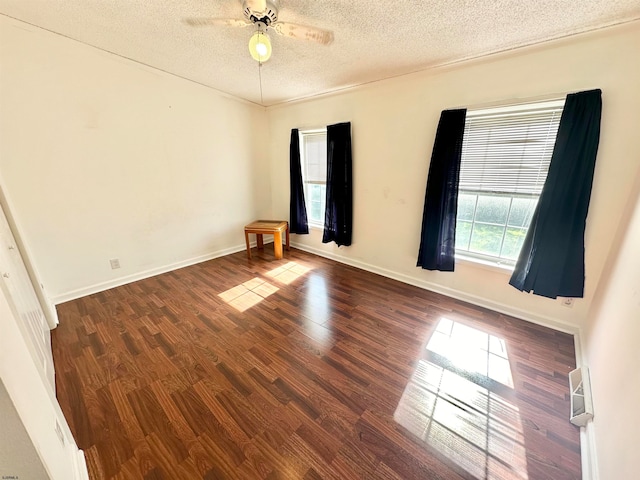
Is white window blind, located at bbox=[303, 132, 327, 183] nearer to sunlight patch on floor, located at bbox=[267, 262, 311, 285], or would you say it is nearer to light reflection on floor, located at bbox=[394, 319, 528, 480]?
sunlight patch on floor, located at bbox=[267, 262, 311, 285]

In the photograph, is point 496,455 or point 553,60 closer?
point 496,455

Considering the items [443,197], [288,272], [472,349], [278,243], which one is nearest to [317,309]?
[288,272]

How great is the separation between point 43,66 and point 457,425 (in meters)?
4.15

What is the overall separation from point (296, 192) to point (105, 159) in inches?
91.3

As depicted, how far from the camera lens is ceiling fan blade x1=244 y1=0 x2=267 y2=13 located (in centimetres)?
146

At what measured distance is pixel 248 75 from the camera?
8.95 ft

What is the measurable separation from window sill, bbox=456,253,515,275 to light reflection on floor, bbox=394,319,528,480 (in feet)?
2.32

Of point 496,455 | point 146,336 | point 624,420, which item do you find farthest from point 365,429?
point 146,336

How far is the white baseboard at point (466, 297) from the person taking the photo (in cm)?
212

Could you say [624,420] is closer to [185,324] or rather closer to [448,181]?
[448,181]

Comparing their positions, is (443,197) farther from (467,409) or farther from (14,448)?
(14,448)

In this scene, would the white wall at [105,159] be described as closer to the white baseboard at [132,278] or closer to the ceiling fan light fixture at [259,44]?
the white baseboard at [132,278]

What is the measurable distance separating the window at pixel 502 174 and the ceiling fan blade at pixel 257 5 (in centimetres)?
192

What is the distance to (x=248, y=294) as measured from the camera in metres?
2.68
